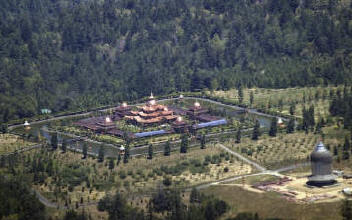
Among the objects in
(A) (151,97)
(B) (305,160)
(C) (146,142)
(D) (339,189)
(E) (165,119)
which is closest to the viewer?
(D) (339,189)

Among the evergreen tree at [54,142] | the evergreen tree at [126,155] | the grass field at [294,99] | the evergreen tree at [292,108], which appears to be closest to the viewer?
the evergreen tree at [126,155]

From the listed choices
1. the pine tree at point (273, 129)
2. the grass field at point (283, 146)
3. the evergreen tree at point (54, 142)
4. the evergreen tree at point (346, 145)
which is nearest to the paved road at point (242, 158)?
the grass field at point (283, 146)

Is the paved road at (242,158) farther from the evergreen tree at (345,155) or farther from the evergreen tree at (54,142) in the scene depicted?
the evergreen tree at (54,142)

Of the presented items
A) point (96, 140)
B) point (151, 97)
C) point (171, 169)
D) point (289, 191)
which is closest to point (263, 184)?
point (289, 191)

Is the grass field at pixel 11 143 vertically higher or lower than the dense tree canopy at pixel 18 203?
higher

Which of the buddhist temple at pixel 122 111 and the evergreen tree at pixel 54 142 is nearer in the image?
the evergreen tree at pixel 54 142

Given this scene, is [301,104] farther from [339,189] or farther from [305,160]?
[339,189]

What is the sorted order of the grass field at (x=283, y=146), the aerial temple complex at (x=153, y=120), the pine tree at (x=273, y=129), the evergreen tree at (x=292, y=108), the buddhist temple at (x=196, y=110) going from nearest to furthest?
the grass field at (x=283, y=146) → the pine tree at (x=273, y=129) → the aerial temple complex at (x=153, y=120) → the evergreen tree at (x=292, y=108) → the buddhist temple at (x=196, y=110)
